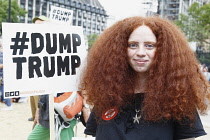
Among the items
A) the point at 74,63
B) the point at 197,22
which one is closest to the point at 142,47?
the point at 74,63

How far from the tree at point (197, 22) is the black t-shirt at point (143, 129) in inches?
933

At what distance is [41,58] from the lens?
230cm

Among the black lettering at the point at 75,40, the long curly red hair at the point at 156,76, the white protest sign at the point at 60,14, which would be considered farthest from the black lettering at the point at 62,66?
the white protest sign at the point at 60,14

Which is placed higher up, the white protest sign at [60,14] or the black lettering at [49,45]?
the white protest sign at [60,14]

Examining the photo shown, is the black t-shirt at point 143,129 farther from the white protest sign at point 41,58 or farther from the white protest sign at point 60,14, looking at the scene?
the white protest sign at point 60,14

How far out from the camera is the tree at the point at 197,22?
958 inches

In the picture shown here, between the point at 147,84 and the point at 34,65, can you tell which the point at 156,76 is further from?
the point at 34,65

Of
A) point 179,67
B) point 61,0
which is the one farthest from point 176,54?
point 61,0

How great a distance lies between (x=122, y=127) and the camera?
1559mm

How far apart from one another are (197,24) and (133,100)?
87.0ft

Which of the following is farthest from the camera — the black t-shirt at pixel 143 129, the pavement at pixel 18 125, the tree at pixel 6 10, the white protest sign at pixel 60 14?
the tree at pixel 6 10

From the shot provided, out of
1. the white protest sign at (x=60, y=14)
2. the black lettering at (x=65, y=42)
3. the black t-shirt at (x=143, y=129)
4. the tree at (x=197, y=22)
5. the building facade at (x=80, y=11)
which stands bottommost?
the black t-shirt at (x=143, y=129)

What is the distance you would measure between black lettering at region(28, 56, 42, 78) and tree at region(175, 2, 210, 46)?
23.2 m

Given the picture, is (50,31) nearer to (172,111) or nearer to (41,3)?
(172,111)
